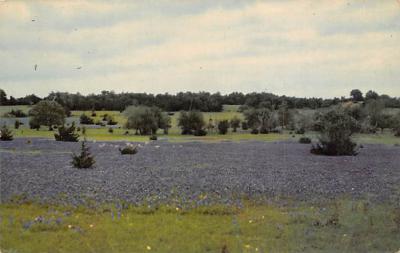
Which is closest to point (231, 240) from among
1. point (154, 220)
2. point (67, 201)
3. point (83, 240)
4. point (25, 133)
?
point (154, 220)

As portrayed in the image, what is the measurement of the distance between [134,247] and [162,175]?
5513 millimetres

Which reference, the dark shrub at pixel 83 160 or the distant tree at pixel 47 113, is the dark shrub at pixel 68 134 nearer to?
the distant tree at pixel 47 113

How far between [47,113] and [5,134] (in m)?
1.24

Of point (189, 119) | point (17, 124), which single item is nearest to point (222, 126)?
point (189, 119)

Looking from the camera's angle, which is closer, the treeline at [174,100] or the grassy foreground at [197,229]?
the grassy foreground at [197,229]

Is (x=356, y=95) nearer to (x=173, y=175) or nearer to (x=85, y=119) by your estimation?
(x=173, y=175)

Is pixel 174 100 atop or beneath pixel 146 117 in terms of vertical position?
atop

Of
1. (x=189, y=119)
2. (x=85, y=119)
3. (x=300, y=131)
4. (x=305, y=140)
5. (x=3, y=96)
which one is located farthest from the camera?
(x=300, y=131)

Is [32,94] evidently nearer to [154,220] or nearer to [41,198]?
[41,198]

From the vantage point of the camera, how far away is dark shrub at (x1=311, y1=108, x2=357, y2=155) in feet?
76.8

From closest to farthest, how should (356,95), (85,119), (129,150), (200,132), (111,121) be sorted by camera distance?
(85,119) < (356,95) < (111,121) < (129,150) < (200,132)

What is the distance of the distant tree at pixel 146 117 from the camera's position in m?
13.8

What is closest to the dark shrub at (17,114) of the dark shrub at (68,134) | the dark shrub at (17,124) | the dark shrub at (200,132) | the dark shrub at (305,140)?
the dark shrub at (17,124)

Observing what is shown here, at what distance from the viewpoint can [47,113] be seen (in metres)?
13.4
